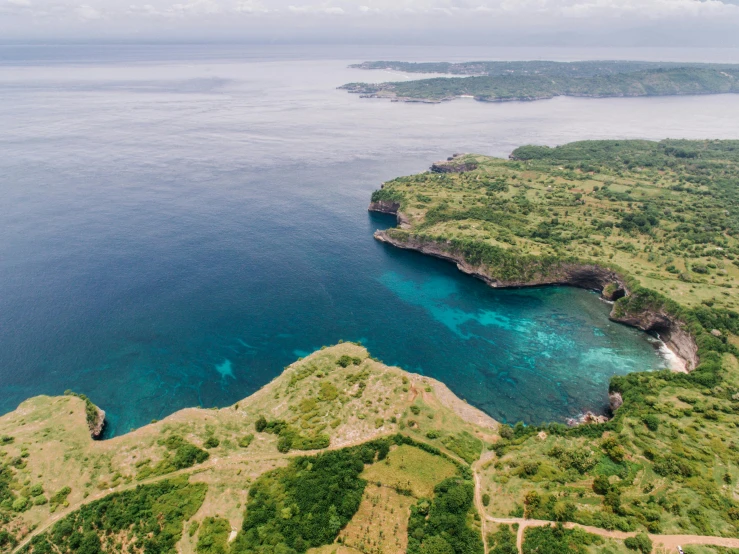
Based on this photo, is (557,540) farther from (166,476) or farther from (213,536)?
(166,476)

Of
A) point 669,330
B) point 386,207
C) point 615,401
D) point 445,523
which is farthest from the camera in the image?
point 386,207

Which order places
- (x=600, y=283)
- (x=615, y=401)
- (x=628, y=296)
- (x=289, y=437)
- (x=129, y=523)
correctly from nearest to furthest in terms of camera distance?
(x=129, y=523)
(x=289, y=437)
(x=615, y=401)
(x=628, y=296)
(x=600, y=283)

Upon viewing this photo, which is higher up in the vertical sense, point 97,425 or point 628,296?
point 628,296

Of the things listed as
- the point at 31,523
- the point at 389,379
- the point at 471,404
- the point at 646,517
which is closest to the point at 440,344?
the point at 471,404

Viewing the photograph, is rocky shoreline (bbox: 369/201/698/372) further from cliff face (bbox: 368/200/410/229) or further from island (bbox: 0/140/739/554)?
cliff face (bbox: 368/200/410/229)

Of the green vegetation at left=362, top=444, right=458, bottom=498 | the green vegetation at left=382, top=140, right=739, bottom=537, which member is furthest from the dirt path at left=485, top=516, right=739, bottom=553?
the green vegetation at left=362, top=444, right=458, bottom=498

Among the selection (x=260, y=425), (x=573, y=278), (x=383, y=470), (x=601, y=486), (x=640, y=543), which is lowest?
(x=260, y=425)

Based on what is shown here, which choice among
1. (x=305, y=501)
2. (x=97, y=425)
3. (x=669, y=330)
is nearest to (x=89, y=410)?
(x=97, y=425)

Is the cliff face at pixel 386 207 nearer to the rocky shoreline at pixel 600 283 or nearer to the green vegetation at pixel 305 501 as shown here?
the rocky shoreline at pixel 600 283
